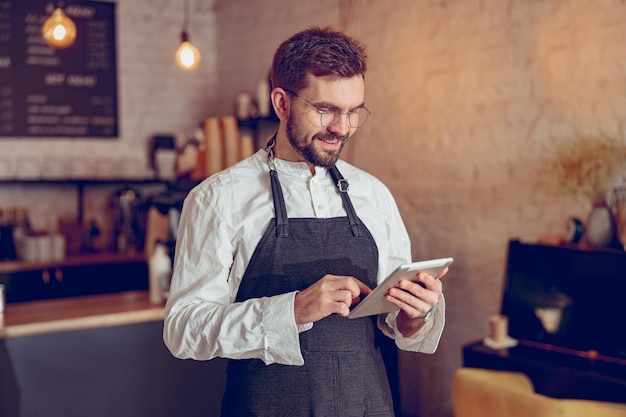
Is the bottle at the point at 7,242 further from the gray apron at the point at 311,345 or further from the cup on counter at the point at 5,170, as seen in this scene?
Answer: the gray apron at the point at 311,345

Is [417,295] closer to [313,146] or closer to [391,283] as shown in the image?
[391,283]

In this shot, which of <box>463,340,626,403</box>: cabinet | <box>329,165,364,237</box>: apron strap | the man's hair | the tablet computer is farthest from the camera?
<box>463,340,626,403</box>: cabinet

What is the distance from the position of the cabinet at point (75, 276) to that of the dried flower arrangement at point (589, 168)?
3.04 metres

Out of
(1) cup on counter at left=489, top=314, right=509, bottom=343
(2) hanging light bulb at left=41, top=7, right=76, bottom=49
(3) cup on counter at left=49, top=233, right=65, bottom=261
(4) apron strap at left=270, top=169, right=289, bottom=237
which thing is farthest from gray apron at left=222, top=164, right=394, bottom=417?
(3) cup on counter at left=49, top=233, right=65, bottom=261

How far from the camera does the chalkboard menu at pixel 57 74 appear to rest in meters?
4.92

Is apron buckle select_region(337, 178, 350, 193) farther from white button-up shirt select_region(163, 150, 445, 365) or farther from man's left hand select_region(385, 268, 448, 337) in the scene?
man's left hand select_region(385, 268, 448, 337)

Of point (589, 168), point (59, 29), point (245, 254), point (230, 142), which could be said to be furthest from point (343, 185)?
point (230, 142)

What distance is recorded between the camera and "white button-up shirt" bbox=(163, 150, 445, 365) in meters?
1.46

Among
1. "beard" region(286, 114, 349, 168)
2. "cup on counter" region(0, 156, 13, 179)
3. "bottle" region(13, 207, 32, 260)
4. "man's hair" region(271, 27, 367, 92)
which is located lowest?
"bottle" region(13, 207, 32, 260)

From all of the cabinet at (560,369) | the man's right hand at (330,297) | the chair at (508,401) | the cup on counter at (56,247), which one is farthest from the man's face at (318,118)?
the cup on counter at (56,247)

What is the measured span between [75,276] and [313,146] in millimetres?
3498

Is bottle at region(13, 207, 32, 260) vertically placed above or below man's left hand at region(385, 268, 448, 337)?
below

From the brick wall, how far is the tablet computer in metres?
1.72

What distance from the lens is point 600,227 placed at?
2668 mm
